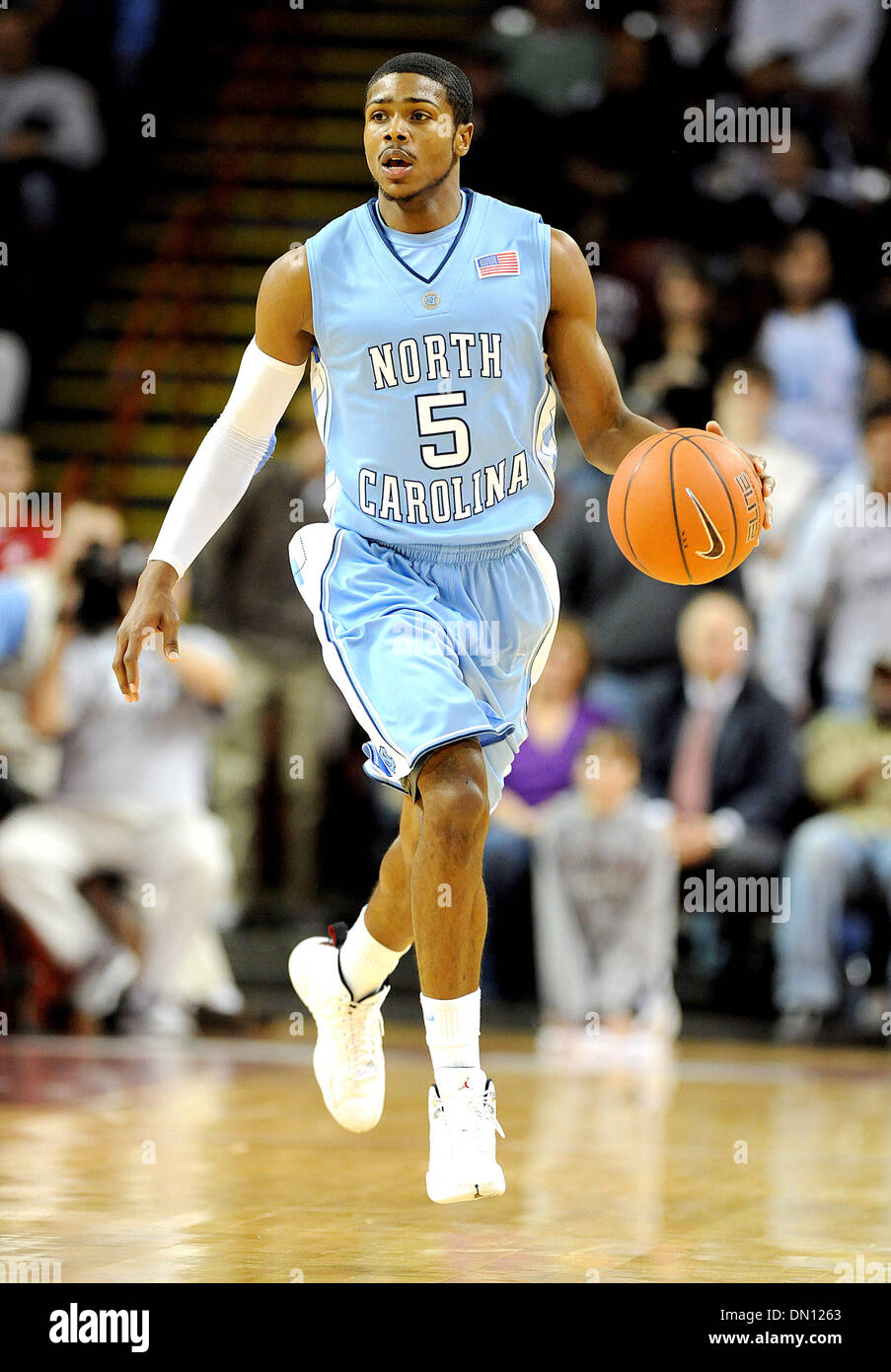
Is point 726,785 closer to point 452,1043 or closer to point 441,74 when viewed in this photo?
point 452,1043

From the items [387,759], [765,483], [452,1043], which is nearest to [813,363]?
[765,483]

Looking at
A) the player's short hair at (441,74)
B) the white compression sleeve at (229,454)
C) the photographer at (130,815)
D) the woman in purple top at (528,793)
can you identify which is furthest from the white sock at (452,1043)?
the woman in purple top at (528,793)

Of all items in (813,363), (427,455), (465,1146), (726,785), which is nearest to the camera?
(465,1146)

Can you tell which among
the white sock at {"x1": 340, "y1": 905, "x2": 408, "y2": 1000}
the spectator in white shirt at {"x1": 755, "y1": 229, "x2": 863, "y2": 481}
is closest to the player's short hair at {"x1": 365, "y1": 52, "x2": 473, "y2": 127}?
the white sock at {"x1": 340, "y1": 905, "x2": 408, "y2": 1000}

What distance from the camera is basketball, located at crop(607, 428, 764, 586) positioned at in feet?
12.3

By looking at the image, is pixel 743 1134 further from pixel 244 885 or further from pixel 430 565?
pixel 244 885

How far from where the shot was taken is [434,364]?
3816 mm

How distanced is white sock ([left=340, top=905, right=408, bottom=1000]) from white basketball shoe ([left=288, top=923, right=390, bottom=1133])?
2 centimetres

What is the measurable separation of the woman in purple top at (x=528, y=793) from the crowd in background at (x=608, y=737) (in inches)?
0.5

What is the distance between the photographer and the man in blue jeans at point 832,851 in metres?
7.09

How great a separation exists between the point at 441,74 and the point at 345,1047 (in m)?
2.13

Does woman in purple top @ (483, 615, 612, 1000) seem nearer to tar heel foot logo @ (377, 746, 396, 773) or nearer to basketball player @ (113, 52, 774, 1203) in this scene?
basketball player @ (113, 52, 774, 1203)

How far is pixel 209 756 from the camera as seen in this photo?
7781 mm

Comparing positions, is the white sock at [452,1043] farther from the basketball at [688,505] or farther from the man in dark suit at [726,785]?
the man in dark suit at [726,785]
